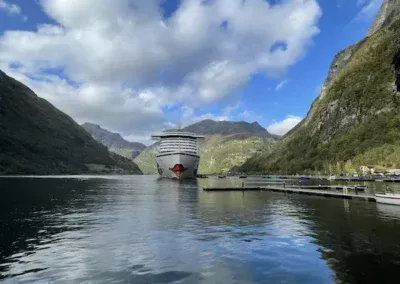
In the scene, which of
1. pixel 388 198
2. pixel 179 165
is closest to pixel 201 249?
pixel 388 198

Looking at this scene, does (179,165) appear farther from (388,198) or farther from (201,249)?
(201,249)

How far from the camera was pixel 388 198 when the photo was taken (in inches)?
2253

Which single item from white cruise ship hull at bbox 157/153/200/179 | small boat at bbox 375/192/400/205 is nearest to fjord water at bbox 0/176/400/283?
small boat at bbox 375/192/400/205

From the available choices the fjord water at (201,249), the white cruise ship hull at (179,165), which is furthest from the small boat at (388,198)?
the white cruise ship hull at (179,165)

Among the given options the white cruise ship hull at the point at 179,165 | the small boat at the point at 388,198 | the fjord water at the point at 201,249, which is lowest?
the fjord water at the point at 201,249

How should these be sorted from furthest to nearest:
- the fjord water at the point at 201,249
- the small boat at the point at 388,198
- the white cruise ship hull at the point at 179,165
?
the white cruise ship hull at the point at 179,165 → the small boat at the point at 388,198 → the fjord water at the point at 201,249

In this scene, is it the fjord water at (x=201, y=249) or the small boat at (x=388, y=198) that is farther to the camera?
the small boat at (x=388, y=198)

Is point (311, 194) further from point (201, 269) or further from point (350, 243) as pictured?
point (201, 269)

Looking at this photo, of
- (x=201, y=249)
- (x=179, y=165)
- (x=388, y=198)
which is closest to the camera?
(x=201, y=249)

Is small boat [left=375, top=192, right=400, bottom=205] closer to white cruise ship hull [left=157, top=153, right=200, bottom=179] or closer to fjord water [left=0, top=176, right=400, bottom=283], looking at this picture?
fjord water [left=0, top=176, right=400, bottom=283]

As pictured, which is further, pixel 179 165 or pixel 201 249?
pixel 179 165

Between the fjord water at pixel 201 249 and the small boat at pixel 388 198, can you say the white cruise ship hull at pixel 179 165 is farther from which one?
the fjord water at pixel 201 249

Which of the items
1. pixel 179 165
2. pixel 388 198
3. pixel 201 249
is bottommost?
pixel 201 249

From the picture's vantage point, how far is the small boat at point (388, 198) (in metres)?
55.3
